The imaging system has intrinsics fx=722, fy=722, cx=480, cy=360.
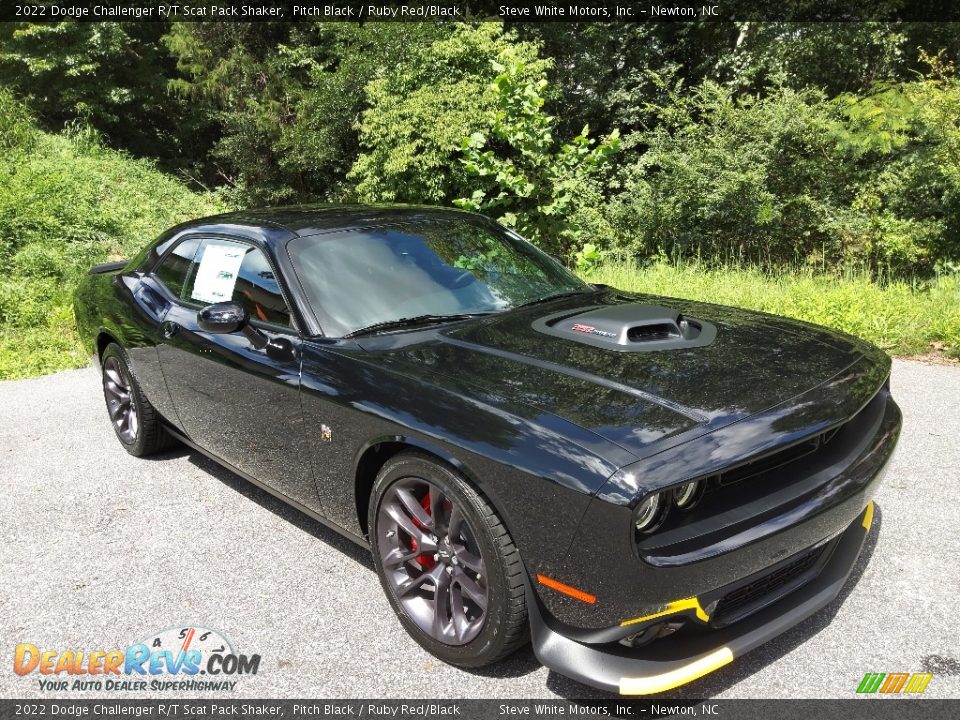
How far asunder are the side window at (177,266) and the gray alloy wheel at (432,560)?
2110 mm

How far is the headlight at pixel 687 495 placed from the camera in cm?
210

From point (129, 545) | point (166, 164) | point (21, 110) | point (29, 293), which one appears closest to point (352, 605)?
point (129, 545)

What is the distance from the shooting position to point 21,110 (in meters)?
16.0

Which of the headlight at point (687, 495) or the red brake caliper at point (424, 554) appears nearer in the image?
the headlight at point (687, 495)

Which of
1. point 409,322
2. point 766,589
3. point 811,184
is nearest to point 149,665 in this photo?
point 409,322

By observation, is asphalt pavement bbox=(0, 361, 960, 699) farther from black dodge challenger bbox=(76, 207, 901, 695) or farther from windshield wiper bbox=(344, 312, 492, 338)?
windshield wiper bbox=(344, 312, 492, 338)

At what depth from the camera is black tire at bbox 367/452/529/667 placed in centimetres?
217

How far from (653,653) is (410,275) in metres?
1.88

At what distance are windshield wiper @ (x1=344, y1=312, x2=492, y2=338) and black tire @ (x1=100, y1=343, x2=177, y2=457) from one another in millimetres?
2040

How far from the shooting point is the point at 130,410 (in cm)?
466

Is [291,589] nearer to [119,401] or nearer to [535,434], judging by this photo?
[535,434]

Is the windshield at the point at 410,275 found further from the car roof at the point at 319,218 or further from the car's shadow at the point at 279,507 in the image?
the car's shadow at the point at 279,507

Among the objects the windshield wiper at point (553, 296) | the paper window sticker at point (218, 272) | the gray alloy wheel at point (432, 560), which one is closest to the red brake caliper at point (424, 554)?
the gray alloy wheel at point (432, 560)

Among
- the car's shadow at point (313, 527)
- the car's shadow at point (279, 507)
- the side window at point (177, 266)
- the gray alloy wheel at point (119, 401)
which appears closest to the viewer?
the car's shadow at point (313, 527)
